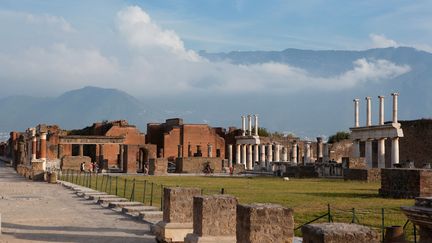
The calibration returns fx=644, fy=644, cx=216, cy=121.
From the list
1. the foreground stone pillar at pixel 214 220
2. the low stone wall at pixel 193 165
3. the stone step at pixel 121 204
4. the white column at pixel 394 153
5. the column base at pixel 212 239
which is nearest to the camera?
the column base at pixel 212 239

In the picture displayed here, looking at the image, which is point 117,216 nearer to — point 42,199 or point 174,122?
point 42,199

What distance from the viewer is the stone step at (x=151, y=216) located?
50.5 feet

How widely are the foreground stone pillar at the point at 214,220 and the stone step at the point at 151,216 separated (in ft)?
16.0

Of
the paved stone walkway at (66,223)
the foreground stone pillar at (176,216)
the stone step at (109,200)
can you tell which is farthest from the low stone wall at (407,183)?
the foreground stone pillar at (176,216)

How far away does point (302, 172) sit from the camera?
157 feet

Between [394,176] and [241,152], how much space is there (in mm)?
47857

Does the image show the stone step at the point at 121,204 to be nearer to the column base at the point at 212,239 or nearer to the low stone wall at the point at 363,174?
the column base at the point at 212,239

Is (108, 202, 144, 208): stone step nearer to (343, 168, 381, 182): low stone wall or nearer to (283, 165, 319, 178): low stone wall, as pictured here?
(343, 168, 381, 182): low stone wall

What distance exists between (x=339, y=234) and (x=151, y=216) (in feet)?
33.4

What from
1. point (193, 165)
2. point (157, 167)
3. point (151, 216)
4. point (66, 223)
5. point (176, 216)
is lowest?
point (66, 223)

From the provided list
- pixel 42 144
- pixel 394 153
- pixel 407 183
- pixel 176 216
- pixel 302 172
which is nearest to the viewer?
pixel 176 216

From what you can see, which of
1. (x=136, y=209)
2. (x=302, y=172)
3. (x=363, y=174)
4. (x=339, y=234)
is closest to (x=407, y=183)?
(x=136, y=209)

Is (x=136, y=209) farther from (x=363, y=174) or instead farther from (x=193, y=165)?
(x=193, y=165)

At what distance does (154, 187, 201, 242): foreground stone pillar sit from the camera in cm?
1186
